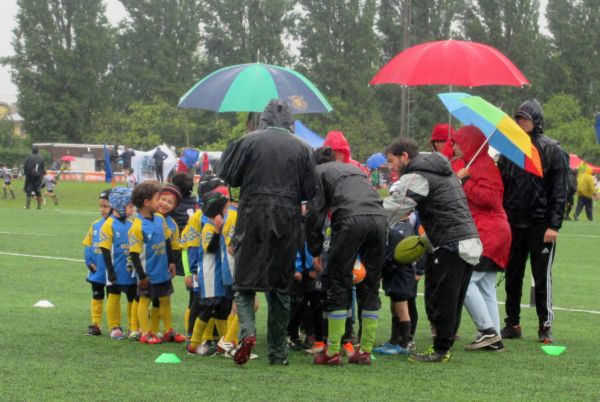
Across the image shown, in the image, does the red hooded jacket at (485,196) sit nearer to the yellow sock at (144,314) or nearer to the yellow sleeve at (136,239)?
the yellow sleeve at (136,239)

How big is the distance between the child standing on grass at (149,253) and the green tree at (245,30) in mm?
68577

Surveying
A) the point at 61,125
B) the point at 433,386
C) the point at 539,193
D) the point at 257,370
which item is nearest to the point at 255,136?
the point at 257,370

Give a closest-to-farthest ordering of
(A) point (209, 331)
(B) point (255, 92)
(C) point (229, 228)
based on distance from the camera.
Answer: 1. (C) point (229, 228)
2. (A) point (209, 331)
3. (B) point (255, 92)

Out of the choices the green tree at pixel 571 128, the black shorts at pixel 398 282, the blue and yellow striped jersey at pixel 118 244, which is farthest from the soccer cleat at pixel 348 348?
the green tree at pixel 571 128

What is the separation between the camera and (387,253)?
8.84m

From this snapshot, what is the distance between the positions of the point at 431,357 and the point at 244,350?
4.82 feet

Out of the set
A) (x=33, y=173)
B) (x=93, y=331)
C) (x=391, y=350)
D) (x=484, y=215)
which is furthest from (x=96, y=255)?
(x=33, y=173)

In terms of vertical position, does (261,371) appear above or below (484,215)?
below

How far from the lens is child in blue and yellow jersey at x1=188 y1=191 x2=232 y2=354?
27.4ft

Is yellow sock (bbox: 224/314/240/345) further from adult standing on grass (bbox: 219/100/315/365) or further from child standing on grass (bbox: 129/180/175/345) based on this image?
child standing on grass (bbox: 129/180/175/345)

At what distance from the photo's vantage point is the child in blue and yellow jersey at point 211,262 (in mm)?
8359

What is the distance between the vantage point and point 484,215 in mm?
8805

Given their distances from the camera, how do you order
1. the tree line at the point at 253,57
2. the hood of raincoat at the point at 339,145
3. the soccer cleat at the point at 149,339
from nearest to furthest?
the hood of raincoat at the point at 339,145
the soccer cleat at the point at 149,339
the tree line at the point at 253,57

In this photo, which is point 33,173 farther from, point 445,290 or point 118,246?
point 445,290
